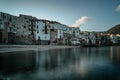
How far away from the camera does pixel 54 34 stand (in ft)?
286

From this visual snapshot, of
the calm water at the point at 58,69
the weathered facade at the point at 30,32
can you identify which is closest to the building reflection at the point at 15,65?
the calm water at the point at 58,69

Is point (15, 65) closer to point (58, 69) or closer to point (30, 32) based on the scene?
point (58, 69)

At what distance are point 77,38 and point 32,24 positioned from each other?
45814 millimetres

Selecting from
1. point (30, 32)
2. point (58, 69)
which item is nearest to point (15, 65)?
point (58, 69)

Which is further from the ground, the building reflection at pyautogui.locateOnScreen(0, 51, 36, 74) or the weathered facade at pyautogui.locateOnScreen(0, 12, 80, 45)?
the weathered facade at pyautogui.locateOnScreen(0, 12, 80, 45)

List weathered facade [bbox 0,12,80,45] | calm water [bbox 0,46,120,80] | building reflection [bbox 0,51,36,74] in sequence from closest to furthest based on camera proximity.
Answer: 1. calm water [bbox 0,46,120,80]
2. building reflection [bbox 0,51,36,74]
3. weathered facade [bbox 0,12,80,45]

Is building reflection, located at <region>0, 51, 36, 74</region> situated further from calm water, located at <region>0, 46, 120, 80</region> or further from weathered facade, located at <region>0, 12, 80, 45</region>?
weathered facade, located at <region>0, 12, 80, 45</region>

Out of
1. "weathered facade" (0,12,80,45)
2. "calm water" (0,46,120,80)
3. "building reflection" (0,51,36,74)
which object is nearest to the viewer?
"calm water" (0,46,120,80)

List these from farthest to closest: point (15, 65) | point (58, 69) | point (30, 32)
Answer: point (30, 32)
point (15, 65)
point (58, 69)

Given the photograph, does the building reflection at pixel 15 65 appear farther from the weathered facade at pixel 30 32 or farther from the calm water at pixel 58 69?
the weathered facade at pixel 30 32

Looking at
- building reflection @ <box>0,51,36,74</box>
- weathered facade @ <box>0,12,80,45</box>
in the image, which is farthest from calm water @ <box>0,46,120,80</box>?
weathered facade @ <box>0,12,80,45</box>

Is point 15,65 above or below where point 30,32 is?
below

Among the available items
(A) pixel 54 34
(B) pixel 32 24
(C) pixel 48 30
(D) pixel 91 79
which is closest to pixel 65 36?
(A) pixel 54 34

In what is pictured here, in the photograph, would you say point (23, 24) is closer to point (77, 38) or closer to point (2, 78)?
point (77, 38)
